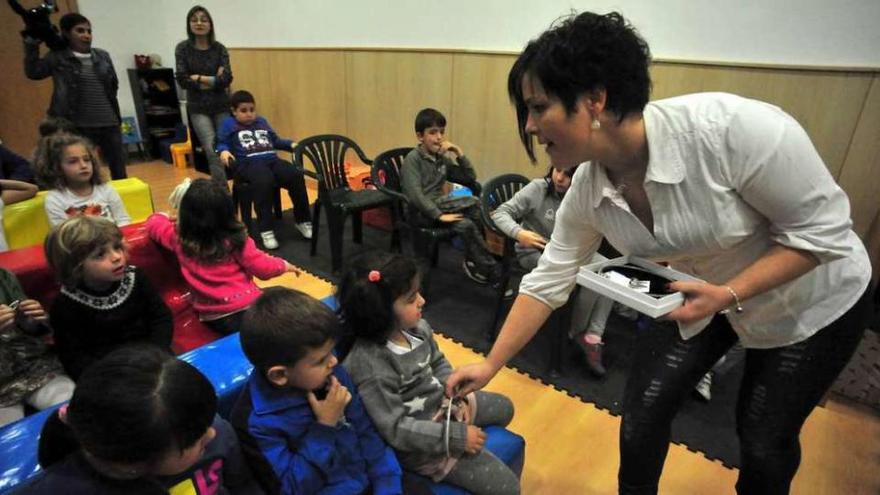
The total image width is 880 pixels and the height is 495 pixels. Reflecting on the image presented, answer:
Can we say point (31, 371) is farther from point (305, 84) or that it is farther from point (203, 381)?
point (305, 84)

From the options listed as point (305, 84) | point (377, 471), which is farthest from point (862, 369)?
point (305, 84)

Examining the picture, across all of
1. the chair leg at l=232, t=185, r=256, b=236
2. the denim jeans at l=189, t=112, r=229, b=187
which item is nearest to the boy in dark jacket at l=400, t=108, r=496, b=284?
the chair leg at l=232, t=185, r=256, b=236

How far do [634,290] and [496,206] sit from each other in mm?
1742

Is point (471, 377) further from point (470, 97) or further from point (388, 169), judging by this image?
point (470, 97)

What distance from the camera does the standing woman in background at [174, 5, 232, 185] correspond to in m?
3.92

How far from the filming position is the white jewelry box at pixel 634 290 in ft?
2.91

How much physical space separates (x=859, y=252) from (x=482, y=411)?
0.99m

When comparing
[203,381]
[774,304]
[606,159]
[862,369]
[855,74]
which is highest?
[855,74]

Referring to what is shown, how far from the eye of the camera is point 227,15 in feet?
17.7

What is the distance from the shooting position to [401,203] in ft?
10.6

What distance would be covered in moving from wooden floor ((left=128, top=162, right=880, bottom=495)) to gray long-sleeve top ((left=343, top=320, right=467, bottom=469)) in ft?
1.96

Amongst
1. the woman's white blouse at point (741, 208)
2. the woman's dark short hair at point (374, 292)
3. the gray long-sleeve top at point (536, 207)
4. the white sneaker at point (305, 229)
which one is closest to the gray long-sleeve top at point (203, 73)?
the white sneaker at point (305, 229)

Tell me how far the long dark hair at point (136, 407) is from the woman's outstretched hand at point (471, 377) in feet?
1.88

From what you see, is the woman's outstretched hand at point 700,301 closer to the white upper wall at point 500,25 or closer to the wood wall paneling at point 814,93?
the white upper wall at point 500,25
